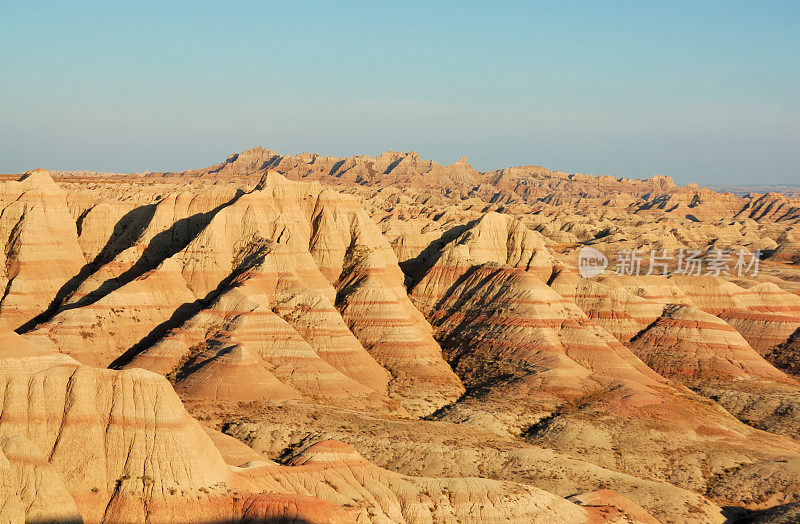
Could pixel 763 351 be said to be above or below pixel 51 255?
below

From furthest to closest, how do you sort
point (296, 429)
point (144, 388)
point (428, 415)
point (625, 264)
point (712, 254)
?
point (712, 254)
point (625, 264)
point (428, 415)
point (296, 429)
point (144, 388)

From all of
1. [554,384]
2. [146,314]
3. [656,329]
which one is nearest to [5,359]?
[146,314]

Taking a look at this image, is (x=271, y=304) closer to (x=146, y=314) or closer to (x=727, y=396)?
(x=146, y=314)

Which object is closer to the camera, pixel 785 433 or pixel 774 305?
pixel 785 433

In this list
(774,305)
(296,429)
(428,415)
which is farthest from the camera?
(774,305)

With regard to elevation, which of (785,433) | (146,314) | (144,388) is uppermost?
(144,388)

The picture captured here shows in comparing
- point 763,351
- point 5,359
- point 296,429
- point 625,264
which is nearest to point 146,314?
point 296,429
